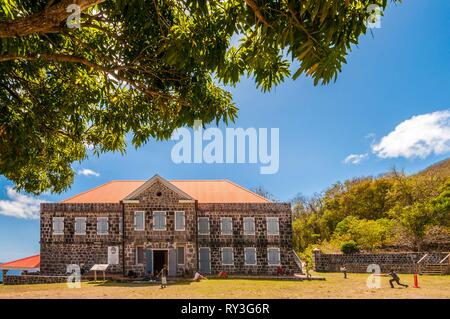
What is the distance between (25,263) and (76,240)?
13.0 feet

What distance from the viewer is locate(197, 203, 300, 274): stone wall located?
2673cm

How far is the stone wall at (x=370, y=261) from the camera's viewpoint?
1114 inches

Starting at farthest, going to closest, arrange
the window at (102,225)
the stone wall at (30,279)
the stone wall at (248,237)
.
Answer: the stone wall at (248,237), the window at (102,225), the stone wall at (30,279)

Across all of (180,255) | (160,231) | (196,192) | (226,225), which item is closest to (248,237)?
(226,225)

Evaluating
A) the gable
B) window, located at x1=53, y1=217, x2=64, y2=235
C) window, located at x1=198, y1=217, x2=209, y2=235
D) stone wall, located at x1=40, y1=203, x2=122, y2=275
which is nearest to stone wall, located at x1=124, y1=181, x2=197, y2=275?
the gable

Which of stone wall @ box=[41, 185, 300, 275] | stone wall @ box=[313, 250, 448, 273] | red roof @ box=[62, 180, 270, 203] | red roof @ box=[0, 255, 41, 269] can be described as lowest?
stone wall @ box=[313, 250, 448, 273]

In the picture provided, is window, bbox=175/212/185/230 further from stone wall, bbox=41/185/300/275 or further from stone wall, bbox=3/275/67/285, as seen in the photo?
stone wall, bbox=3/275/67/285

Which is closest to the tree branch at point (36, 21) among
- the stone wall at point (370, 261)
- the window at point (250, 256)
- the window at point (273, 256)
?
the window at point (250, 256)

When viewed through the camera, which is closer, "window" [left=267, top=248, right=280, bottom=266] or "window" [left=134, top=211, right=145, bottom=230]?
"window" [left=134, top=211, right=145, bottom=230]

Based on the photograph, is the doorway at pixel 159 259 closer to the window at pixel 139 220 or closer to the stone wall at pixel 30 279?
the window at pixel 139 220

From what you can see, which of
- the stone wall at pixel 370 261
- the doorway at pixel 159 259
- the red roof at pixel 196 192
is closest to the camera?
the doorway at pixel 159 259

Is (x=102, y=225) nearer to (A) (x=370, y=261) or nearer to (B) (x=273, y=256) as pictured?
(B) (x=273, y=256)

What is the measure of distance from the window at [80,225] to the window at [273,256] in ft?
41.1

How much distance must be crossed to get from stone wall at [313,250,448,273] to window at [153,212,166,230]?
12069 mm
